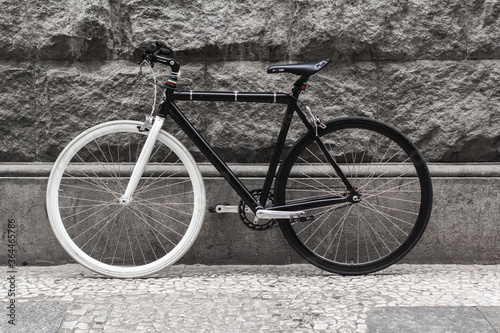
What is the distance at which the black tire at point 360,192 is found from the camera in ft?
13.2

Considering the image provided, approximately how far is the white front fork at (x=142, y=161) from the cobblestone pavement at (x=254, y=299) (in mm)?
550

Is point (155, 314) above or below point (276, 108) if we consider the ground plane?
below

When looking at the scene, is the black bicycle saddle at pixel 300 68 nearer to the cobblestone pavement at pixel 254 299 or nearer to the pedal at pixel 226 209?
the pedal at pixel 226 209

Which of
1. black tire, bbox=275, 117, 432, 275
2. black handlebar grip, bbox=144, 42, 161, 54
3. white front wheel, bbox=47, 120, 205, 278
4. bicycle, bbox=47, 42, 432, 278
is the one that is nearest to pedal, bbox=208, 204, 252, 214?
bicycle, bbox=47, 42, 432, 278

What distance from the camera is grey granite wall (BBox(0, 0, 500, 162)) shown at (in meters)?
3.92

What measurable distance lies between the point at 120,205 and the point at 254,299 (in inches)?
47.0

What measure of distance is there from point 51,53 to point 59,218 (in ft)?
3.65

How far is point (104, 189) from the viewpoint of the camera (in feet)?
13.1

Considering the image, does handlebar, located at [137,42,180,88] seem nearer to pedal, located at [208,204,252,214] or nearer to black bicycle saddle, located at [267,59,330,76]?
black bicycle saddle, located at [267,59,330,76]

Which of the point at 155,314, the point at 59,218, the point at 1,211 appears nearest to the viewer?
the point at 155,314

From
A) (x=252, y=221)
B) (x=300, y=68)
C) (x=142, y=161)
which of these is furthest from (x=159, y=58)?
(x=252, y=221)

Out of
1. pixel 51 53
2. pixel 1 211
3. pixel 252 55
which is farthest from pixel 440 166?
pixel 1 211

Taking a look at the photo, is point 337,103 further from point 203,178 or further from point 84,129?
point 84,129

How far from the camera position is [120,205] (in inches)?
157
